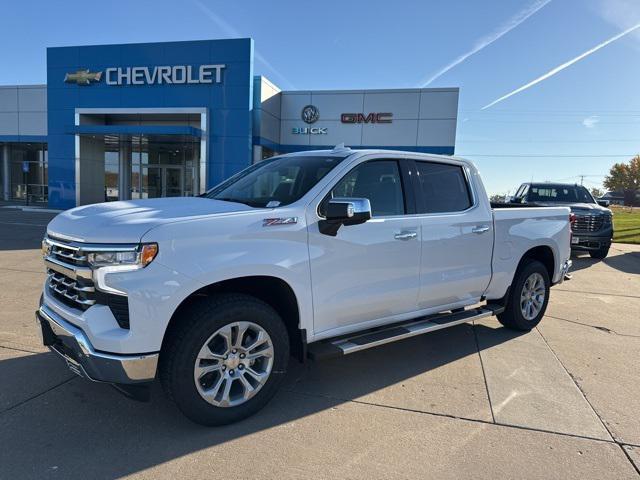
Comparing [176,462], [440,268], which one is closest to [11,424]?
[176,462]

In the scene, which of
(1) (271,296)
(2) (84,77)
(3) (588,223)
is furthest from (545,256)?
(2) (84,77)

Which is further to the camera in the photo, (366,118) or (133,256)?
(366,118)

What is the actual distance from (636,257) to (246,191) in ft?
42.3

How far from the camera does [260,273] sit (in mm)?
3320

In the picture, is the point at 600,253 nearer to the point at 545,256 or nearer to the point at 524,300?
the point at 545,256

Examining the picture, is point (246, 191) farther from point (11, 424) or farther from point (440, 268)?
point (11, 424)

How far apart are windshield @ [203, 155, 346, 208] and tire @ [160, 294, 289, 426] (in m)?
0.88

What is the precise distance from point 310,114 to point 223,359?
21140 millimetres

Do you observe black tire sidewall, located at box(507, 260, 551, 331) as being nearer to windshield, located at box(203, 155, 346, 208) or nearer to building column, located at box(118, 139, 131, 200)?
windshield, located at box(203, 155, 346, 208)

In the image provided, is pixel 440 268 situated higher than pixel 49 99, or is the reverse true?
pixel 49 99

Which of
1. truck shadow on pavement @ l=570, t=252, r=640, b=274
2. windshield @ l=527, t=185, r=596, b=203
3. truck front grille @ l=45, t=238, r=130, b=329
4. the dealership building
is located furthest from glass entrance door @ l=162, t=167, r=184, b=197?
truck front grille @ l=45, t=238, r=130, b=329

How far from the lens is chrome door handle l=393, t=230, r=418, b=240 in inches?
162

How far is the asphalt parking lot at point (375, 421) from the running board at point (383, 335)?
0.42m

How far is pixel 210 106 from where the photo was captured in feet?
70.6
